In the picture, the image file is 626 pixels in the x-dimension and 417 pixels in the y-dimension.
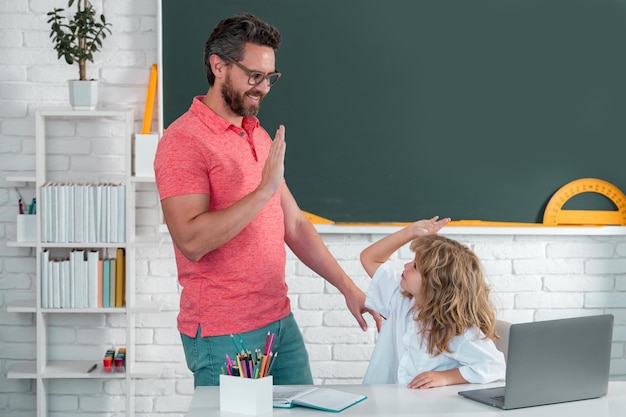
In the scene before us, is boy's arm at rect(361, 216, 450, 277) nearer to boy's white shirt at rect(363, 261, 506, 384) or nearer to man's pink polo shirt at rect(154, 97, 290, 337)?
boy's white shirt at rect(363, 261, 506, 384)

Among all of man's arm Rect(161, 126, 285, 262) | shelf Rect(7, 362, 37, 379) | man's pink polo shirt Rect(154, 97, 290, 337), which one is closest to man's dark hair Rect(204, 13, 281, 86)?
man's pink polo shirt Rect(154, 97, 290, 337)

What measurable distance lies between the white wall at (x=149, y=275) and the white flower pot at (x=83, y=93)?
0.52 feet

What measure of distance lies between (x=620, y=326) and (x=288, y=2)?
6.12 feet

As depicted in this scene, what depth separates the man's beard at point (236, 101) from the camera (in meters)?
2.27

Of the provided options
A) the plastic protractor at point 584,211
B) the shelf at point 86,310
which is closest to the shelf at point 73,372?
the shelf at point 86,310

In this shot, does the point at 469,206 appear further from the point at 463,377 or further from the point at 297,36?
the point at 463,377

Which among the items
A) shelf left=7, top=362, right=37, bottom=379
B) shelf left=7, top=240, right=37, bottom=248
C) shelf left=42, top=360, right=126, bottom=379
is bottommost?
shelf left=7, top=362, right=37, bottom=379

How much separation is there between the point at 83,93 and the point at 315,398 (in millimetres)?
1717

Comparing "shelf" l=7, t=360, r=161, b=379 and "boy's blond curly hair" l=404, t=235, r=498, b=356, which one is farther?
"shelf" l=7, t=360, r=161, b=379

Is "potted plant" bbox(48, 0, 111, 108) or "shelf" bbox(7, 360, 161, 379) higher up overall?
"potted plant" bbox(48, 0, 111, 108)

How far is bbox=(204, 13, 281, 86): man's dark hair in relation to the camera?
2275 millimetres

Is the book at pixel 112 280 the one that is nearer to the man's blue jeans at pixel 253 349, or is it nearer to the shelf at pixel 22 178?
the shelf at pixel 22 178

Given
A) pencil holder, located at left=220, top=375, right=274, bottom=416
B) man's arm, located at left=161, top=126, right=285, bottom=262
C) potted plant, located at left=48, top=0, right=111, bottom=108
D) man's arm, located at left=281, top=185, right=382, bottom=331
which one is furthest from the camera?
potted plant, located at left=48, top=0, right=111, bottom=108

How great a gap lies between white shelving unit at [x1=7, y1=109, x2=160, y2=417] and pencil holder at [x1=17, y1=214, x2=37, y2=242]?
41 millimetres
